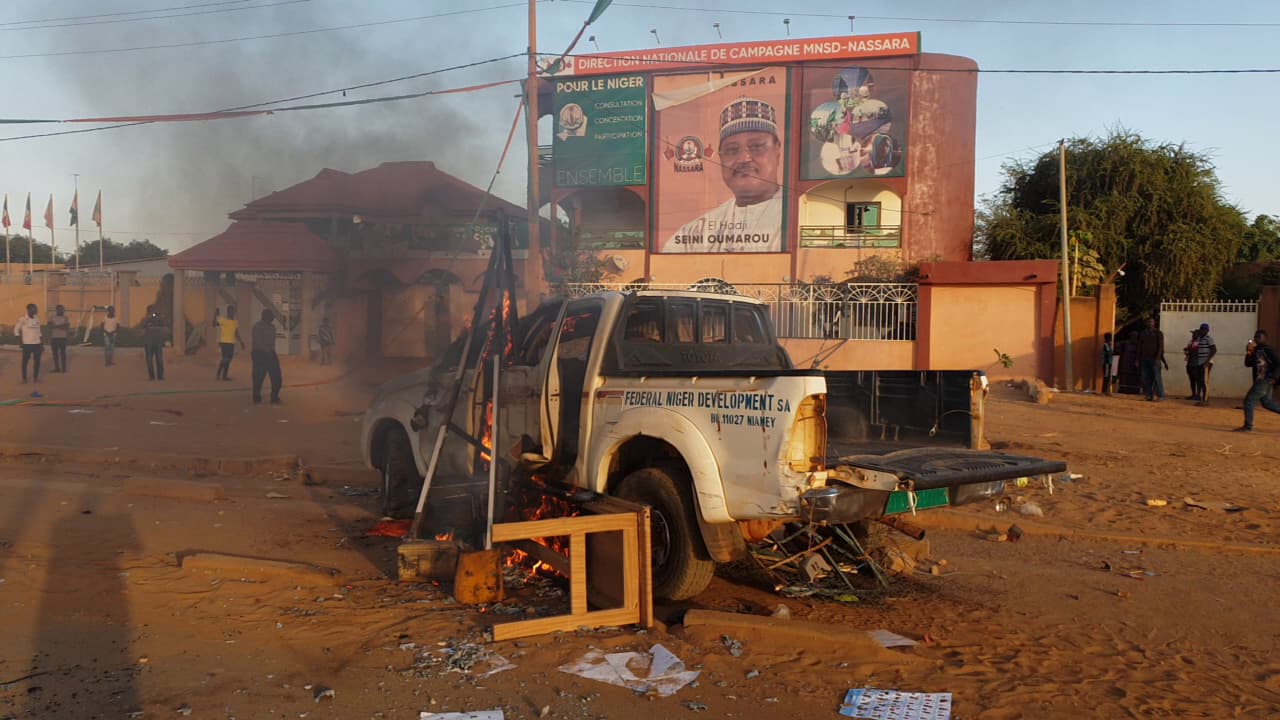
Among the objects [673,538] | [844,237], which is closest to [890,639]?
[673,538]

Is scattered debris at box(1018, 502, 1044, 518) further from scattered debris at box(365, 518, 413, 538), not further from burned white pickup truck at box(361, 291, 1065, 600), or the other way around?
scattered debris at box(365, 518, 413, 538)

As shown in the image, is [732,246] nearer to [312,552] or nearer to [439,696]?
[312,552]

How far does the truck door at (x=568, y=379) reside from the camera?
244 inches

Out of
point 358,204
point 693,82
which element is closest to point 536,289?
point 358,204

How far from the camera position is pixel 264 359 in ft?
52.2

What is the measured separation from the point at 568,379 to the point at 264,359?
11.2 m

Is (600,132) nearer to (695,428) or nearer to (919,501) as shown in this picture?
(695,428)

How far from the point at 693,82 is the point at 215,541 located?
24.0 meters

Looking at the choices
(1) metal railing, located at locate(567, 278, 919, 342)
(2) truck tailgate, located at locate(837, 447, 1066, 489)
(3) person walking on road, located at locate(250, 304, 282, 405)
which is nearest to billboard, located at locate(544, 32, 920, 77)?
(1) metal railing, located at locate(567, 278, 919, 342)

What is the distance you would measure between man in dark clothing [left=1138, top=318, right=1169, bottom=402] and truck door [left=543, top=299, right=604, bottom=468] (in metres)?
15.7

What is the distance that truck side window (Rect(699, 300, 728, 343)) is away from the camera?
6.39 m

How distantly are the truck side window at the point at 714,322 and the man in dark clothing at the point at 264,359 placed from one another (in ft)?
37.6

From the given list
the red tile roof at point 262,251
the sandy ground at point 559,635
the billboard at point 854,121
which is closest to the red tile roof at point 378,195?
the red tile roof at point 262,251

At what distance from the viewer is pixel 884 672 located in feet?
14.4
